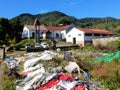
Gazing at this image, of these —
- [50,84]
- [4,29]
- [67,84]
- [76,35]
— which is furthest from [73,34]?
[67,84]

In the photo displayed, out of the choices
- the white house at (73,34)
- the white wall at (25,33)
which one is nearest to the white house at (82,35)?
the white house at (73,34)

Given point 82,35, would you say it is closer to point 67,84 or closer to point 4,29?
point 4,29

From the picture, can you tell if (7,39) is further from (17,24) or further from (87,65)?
(87,65)

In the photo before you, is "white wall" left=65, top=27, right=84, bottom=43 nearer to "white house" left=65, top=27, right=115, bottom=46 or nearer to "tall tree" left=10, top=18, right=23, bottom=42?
"white house" left=65, top=27, right=115, bottom=46

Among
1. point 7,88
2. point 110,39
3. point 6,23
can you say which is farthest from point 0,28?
point 7,88

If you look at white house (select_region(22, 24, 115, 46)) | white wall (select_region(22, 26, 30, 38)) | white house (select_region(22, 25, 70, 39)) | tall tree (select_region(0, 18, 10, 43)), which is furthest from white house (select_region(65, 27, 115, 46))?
tall tree (select_region(0, 18, 10, 43))

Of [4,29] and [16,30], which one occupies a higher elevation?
[4,29]

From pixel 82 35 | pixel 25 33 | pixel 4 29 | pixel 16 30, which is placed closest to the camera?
pixel 82 35

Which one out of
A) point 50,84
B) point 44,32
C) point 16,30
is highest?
point 16,30

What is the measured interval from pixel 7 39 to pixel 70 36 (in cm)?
1413

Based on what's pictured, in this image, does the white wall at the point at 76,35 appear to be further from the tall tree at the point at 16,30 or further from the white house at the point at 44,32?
the tall tree at the point at 16,30

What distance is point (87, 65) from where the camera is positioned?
17.0 m

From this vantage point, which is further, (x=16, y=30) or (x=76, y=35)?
(x=16, y=30)

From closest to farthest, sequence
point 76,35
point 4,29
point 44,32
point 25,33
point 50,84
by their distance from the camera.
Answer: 1. point 50,84
2. point 76,35
3. point 4,29
4. point 44,32
5. point 25,33
